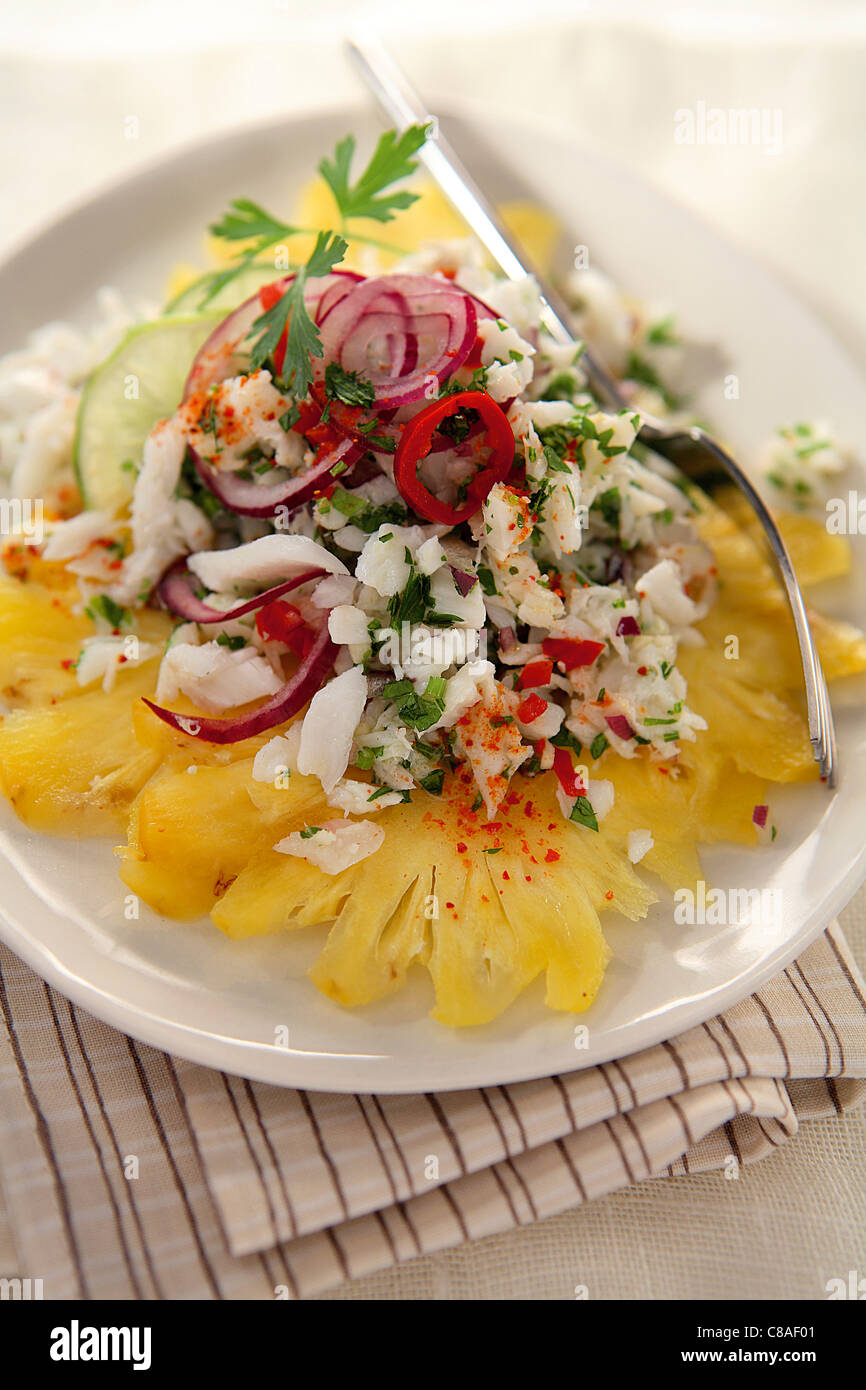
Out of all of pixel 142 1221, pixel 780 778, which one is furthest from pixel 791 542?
pixel 142 1221

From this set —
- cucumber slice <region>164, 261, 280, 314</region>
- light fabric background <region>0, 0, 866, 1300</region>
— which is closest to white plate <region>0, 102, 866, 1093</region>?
cucumber slice <region>164, 261, 280, 314</region>

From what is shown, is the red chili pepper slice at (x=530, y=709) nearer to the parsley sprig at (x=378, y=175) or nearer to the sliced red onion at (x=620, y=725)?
the sliced red onion at (x=620, y=725)

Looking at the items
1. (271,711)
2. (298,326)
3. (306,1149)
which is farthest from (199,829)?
(298,326)

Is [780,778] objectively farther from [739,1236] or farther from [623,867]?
[739,1236]

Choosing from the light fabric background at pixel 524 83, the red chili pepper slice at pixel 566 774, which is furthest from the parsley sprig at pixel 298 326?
the light fabric background at pixel 524 83

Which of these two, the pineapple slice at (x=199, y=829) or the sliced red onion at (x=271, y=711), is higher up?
the sliced red onion at (x=271, y=711)

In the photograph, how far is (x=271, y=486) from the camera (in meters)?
2.84

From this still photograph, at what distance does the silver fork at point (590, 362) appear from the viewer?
276 centimetres

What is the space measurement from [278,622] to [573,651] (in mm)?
766

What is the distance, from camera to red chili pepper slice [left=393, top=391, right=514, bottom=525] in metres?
2.55

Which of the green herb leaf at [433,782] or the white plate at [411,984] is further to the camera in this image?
the green herb leaf at [433,782]

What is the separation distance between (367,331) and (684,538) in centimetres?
112

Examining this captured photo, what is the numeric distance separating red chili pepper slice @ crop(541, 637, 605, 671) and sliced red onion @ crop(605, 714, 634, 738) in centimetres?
16

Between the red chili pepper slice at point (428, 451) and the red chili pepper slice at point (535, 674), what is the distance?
0.41 metres
